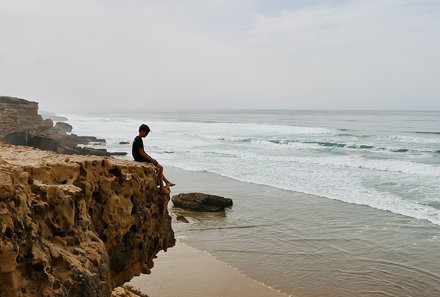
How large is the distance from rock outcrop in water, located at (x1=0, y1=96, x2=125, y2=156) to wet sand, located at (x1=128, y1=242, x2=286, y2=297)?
16279 mm

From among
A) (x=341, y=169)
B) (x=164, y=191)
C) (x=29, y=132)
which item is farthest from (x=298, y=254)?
(x=29, y=132)

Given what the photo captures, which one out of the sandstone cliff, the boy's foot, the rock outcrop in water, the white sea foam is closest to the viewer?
the sandstone cliff

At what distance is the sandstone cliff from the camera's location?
14.3 ft

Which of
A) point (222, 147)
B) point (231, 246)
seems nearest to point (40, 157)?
point (231, 246)

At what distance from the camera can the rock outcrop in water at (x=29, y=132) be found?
2683 cm

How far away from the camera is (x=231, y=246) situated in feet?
44.4

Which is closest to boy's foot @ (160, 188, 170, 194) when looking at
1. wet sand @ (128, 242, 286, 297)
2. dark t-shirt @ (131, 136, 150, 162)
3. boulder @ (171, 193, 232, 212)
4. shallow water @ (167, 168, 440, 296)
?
dark t-shirt @ (131, 136, 150, 162)

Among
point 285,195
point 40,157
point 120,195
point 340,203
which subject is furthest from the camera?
point 285,195

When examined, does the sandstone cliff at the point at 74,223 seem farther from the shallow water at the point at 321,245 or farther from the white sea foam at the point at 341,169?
the white sea foam at the point at 341,169

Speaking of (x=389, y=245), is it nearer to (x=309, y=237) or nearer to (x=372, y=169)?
(x=309, y=237)

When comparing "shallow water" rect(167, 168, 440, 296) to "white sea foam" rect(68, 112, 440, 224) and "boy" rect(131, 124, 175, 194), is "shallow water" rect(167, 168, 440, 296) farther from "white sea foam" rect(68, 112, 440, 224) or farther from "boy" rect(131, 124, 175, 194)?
"boy" rect(131, 124, 175, 194)

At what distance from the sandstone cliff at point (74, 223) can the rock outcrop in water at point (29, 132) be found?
20198 mm

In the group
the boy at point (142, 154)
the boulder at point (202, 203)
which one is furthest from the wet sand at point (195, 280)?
the boulder at point (202, 203)

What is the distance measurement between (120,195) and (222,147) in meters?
38.4
